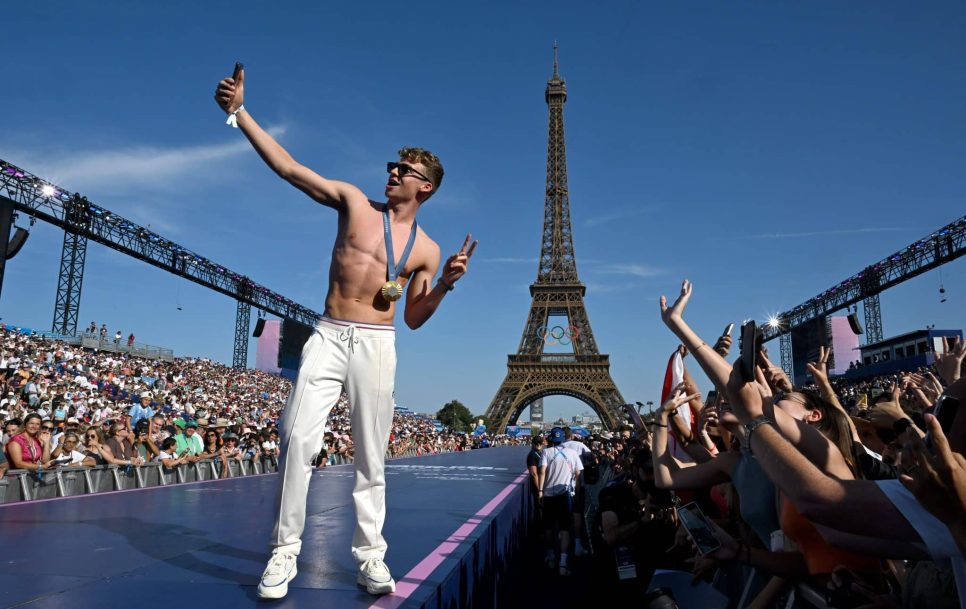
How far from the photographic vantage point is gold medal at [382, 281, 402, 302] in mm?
2723

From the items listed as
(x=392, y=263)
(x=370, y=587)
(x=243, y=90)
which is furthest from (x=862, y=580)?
(x=243, y=90)

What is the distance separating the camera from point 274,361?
41.2 meters

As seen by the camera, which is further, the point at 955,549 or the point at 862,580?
the point at 862,580

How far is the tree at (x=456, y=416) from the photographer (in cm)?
10664

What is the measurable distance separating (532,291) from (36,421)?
44.0 m

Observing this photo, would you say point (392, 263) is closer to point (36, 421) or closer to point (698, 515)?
point (698, 515)

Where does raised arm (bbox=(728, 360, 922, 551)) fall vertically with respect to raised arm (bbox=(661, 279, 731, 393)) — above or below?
below

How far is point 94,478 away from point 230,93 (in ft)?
20.5

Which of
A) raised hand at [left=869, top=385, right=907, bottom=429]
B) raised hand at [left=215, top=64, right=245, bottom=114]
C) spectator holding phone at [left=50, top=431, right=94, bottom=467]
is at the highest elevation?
raised hand at [left=215, top=64, right=245, bottom=114]

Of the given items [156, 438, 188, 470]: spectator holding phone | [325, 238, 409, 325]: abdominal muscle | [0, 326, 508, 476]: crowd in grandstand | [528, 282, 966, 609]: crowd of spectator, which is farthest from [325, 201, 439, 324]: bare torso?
[156, 438, 188, 470]: spectator holding phone

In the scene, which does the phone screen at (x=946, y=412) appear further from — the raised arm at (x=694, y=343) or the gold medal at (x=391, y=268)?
the gold medal at (x=391, y=268)

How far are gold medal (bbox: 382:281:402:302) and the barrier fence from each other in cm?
462

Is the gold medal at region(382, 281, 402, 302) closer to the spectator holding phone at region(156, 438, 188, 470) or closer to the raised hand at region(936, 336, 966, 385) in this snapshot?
the raised hand at region(936, 336, 966, 385)

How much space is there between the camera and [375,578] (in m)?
2.24
